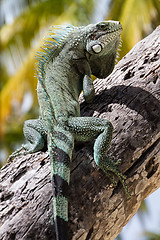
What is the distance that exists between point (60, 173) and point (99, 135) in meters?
0.58

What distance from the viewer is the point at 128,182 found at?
2850mm

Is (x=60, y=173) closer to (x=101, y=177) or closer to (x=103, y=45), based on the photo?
(x=101, y=177)

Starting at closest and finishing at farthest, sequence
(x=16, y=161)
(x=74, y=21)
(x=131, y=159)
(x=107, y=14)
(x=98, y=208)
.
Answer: (x=98, y=208) → (x=131, y=159) → (x=16, y=161) → (x=107, y=14) → (x=74, y=21)

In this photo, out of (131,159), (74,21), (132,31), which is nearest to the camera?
(131,159)

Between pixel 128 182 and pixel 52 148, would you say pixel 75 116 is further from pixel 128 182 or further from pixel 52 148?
pixel 128 182

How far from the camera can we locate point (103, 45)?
11.8ft

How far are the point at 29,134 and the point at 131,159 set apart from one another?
1.08 metres

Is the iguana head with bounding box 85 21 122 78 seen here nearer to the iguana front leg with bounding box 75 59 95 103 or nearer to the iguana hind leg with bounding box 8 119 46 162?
the iguana front leg with bounding box 75 59 95 103

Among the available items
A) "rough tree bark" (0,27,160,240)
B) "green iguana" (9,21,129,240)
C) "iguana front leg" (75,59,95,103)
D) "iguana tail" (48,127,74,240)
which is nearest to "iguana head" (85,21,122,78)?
"green iguana" (9,21,129,240)

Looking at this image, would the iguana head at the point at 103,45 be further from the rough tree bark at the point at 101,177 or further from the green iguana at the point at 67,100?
the rough tree bark at the point at 101,177

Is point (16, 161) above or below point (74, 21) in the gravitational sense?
below

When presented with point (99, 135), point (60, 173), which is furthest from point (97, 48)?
point (60, 173)

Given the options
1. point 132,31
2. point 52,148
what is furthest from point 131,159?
point 132,31

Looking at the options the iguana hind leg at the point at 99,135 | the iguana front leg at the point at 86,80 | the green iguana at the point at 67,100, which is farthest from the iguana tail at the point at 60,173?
the iguana front leg at the point at 86,80
